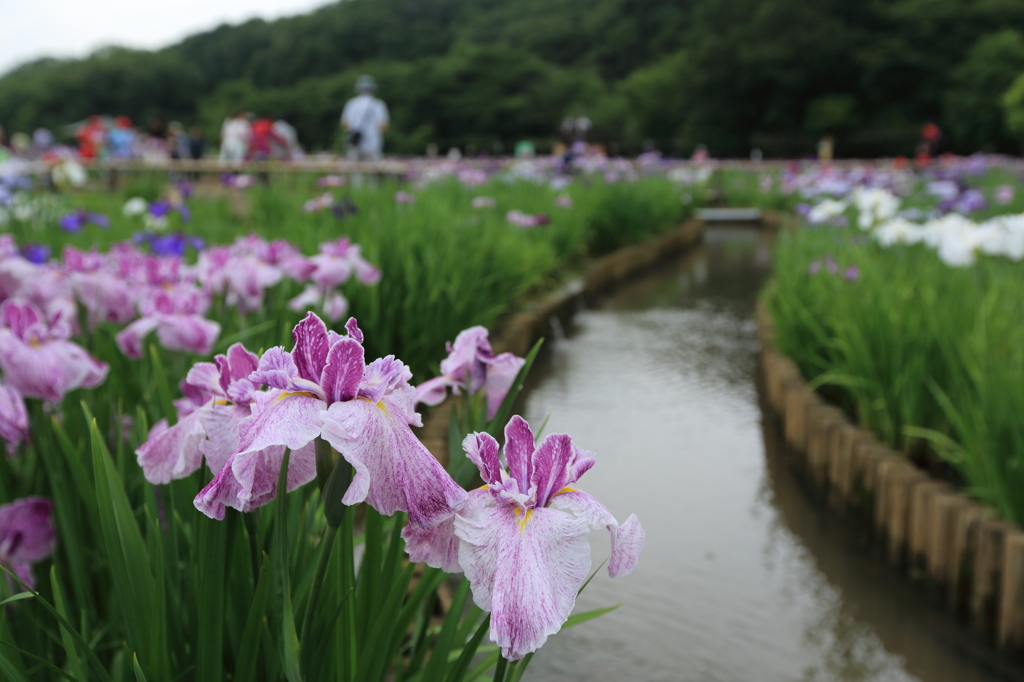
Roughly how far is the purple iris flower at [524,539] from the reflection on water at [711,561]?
1239mm

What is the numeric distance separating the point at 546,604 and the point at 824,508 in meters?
2.59

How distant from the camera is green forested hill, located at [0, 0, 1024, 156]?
3859 centimetres

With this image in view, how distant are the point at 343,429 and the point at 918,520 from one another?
2.21 meters

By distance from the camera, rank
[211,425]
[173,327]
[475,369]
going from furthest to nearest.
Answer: [173,327] < [475,369] < [211,425]

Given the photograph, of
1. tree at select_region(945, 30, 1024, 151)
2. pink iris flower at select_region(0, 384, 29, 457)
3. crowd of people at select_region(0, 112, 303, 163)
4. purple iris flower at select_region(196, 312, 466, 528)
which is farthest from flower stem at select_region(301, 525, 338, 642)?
tree at select_region(945, 30, 1024, 151)

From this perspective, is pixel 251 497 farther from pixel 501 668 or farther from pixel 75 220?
pixel 75 220

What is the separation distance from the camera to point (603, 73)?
202ft

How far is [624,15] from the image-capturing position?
62438 mm

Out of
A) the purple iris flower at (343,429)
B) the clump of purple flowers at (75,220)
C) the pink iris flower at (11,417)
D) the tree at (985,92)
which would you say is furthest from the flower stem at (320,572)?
the tree at (985,92)

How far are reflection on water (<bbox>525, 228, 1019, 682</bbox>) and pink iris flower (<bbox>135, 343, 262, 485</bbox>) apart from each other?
3.86 feet

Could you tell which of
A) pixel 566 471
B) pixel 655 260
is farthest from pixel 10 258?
pixel 655 260

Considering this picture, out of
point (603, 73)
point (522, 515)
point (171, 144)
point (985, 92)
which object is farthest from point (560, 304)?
point (603, 73)

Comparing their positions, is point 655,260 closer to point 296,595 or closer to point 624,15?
point 296,595

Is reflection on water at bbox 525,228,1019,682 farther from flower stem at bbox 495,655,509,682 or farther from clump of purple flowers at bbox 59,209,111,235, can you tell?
clump of purple flowers at bbox 59,209,111,235
